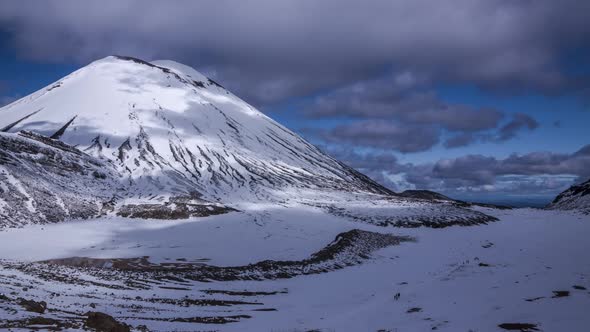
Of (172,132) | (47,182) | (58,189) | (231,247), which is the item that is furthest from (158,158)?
(231,247)

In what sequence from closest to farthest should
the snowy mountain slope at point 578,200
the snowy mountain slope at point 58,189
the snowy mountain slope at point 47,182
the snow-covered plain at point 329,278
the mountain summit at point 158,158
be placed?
the snow-covered plain at point 329,278, the snowy mountain slope at point 47,182, the snowy mountain slope at point 58,189, the mountain summit at point 158,158, the snowy mountain slope at point 578,200

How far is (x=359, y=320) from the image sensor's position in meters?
20.2

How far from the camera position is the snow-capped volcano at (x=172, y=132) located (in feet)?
311

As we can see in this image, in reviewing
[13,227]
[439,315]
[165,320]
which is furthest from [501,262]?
[13,227]

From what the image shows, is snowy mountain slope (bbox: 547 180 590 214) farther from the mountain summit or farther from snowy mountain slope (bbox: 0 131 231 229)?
snowy mountain slope (bbox: 0 131 231 229)

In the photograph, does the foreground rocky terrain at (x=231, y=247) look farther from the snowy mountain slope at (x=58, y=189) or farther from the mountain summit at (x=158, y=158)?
the mountain summit at (x=158, y=158)

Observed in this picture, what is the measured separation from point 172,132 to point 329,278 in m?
95.4

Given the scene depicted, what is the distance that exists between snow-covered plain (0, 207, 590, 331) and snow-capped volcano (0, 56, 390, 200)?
30.4 meters

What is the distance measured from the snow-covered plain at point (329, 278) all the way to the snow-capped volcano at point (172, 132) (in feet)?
99.8

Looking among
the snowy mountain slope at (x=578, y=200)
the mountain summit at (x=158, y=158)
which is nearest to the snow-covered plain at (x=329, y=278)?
the mountain summit at (x=158, y=158)

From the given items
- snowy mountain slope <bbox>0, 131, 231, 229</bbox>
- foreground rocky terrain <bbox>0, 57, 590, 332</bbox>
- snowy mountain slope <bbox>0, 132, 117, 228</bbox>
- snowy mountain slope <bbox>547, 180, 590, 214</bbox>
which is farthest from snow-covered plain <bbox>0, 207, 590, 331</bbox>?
snowy mountain slope <bbox>547, 180, 590, 214</bbox>

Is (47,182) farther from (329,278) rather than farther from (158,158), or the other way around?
(329,278)

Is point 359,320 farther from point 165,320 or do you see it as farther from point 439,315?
point 165,320

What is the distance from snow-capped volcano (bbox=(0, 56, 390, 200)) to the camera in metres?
94.7
